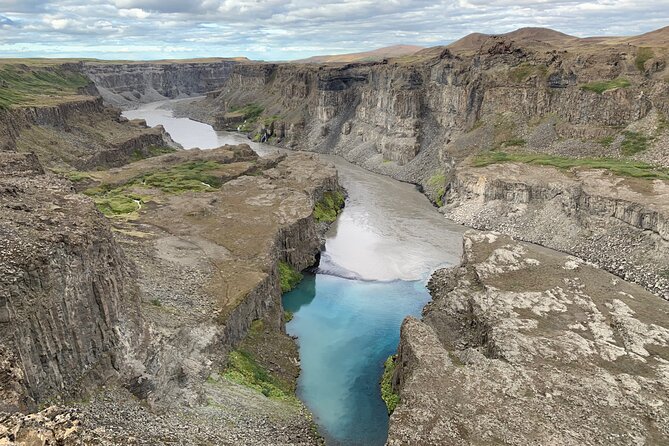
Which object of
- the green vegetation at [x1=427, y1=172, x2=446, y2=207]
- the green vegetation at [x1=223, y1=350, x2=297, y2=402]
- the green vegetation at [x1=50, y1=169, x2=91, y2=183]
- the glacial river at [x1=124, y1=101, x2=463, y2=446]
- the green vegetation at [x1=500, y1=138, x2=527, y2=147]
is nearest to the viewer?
the green vegetation at [x1=223, y1=350, x2=297, y2=402]

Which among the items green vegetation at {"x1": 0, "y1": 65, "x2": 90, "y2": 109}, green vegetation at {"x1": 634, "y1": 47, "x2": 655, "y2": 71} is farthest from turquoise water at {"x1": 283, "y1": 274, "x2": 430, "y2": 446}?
green vegetation at {"x1": 0, "y1": 65, "x2": 90, "y2": 109}

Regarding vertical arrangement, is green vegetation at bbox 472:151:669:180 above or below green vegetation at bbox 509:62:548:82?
below

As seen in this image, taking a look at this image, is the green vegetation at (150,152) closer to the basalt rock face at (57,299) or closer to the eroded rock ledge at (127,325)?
the eroded rock ledge at (127,325)

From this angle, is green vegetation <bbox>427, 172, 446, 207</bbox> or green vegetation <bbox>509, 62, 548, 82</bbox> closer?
green vegetation <bbox>427, 172, 446, 207</bbox>

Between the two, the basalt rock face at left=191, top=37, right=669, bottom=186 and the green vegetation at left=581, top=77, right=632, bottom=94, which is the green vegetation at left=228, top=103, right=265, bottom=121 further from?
the green vegetation at left=581, top=77, right=632, bottom=94

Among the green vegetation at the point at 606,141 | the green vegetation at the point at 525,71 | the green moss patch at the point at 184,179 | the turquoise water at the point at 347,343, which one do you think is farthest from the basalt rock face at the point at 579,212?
the green moss patch at the point at 184,179

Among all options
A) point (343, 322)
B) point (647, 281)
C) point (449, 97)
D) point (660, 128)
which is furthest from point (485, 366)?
point (449, 97)
